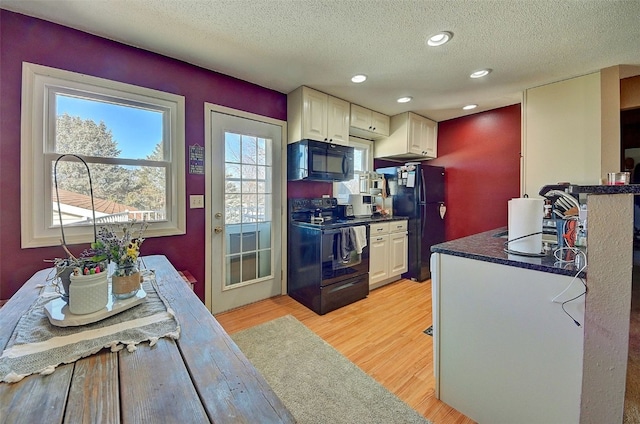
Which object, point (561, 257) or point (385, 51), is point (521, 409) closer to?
point (561, 257)

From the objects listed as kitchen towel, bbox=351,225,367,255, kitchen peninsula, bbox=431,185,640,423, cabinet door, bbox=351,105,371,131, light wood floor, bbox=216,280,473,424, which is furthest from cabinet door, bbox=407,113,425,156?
kitchen peninsula, bbox=431,185,640,423

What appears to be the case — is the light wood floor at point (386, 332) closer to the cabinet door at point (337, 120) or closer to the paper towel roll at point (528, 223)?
the paper towel roll at point (528, 223)

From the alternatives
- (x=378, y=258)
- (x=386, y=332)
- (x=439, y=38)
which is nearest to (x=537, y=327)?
(x=386, y=332)

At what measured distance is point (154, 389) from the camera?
1.99 ft

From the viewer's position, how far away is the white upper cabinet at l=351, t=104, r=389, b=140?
134 inches

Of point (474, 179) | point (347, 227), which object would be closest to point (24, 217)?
point (347, 227)

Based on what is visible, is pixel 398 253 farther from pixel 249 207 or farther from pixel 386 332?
pixel 249 207

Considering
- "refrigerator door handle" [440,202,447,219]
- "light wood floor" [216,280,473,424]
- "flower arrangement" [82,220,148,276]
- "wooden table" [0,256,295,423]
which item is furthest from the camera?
"refrigerator door handle" [440,202,447,219]

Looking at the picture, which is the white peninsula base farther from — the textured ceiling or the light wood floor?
the textured ceiling

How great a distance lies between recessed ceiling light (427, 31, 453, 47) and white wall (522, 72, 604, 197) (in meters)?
1.57

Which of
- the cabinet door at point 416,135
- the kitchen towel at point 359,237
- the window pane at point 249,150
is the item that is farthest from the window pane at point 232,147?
the cabinet door at point 416,135

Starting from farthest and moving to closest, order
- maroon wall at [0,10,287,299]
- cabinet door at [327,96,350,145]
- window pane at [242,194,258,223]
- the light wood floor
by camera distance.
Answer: cabinet door at [327,96,350,145], window pane at [242,194,258,223], maroon wall at [0,10,287,299], the light wood floor

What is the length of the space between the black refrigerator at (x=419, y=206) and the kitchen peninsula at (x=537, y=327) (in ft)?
6.55

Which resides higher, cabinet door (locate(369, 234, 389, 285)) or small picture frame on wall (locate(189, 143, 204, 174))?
small picture frame on wall (locate(189, 143, 204, 174))
